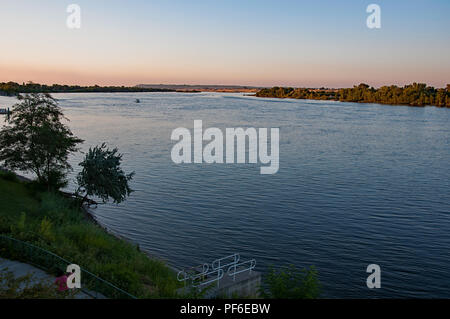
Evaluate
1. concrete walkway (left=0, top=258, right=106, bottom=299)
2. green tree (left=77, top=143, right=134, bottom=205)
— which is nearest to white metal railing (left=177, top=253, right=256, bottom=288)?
concrete walkway (left=0, top=258, right=106, bottom=299)

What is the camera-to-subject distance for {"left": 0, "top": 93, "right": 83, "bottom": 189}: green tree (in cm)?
3341

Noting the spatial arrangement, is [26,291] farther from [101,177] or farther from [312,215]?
[312,215]

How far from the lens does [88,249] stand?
1909 centimetres

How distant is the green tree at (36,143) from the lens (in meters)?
33.4

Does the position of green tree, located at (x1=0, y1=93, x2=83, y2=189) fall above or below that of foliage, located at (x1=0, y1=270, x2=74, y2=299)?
above

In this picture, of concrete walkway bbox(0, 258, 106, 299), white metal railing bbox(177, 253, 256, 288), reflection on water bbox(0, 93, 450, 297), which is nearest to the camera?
concrete walkway bbox(0, 258, 106, 299)

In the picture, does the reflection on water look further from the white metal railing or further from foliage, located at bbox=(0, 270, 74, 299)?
foliage, located at bbox=(0, 270, 74, 299)

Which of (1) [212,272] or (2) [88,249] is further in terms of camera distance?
(2) [88,249]

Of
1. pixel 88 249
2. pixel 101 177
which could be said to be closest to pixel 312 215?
pixel 101 177

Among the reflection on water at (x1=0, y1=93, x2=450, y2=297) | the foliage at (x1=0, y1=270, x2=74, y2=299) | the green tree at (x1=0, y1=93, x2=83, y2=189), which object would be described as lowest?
the reflection on water at (x1=0, y1=93, x2=450, y2=297)

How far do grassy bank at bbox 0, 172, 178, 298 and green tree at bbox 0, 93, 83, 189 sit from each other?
19.2ft

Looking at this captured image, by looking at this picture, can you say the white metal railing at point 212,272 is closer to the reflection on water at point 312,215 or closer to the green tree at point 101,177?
the reflection on water at point 312,215

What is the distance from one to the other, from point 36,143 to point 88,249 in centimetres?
1794
